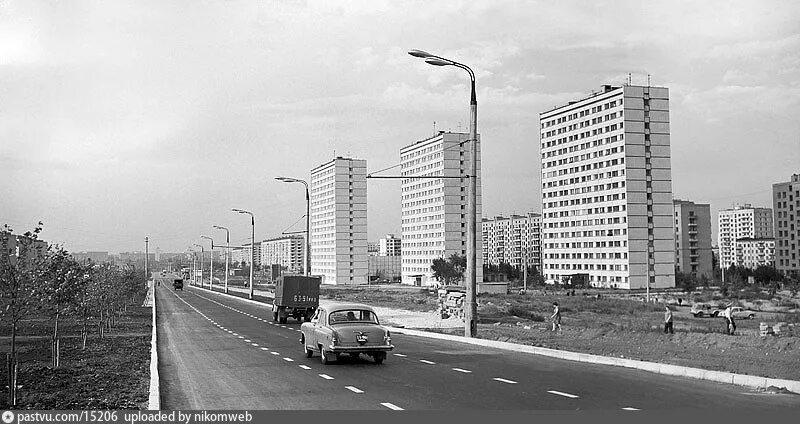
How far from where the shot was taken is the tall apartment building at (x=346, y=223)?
164 metres

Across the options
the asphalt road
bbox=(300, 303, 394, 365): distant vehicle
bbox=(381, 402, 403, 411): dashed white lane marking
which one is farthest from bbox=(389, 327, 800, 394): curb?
bbox=(381, 402, 403, 411): dashed white lane marking

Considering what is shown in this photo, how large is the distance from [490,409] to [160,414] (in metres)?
5.28

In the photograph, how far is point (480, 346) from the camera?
25547 mm

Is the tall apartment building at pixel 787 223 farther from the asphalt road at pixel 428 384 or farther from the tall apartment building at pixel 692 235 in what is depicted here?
the asphalt road at pixel 428 384

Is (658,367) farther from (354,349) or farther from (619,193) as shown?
(619,193)

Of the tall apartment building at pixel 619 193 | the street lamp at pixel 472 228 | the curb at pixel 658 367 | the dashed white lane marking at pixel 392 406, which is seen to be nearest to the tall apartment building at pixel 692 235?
the tall apartment building at pixel 619 193

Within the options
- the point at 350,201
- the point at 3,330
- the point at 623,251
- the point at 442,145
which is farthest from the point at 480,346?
the point at 350,201

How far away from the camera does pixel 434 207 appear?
144 m

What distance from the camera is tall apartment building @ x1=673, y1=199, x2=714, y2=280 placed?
146m

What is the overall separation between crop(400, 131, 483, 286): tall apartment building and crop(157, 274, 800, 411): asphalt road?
110 m

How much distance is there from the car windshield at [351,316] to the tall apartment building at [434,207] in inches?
4339

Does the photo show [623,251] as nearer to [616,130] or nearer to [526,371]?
[616,130]

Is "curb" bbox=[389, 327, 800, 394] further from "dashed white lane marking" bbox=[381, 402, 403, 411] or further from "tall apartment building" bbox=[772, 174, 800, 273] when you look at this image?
"tall apartment building" bbox=[772, 174, 800, 273]

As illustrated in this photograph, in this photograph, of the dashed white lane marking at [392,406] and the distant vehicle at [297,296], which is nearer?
the dashed white lane marking at [392,406]
